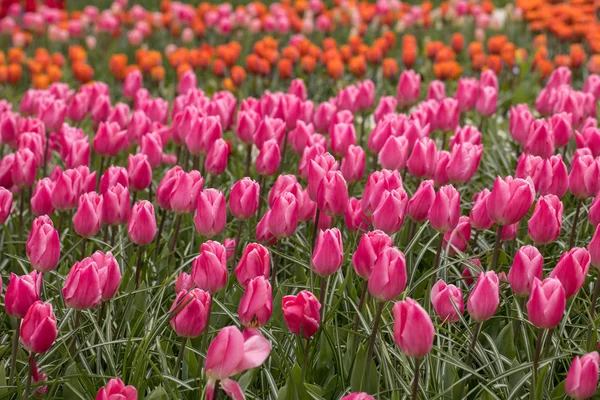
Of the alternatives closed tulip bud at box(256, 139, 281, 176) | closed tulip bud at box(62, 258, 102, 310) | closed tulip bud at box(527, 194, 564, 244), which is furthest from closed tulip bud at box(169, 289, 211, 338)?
closed tulip bud at box(256, 139, 281, 176)

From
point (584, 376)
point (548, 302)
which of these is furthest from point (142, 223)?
point (584, 376)

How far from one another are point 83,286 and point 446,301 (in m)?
1.05

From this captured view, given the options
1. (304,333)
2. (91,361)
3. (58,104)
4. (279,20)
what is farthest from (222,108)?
(279,20)

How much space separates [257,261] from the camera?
2.41m

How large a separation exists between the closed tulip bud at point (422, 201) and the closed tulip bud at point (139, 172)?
113 centimetres

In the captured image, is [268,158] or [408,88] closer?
[268,158]

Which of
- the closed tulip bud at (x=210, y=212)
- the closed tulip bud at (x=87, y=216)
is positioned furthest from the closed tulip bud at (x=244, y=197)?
the closed tulip bud at (x=87, y=216)

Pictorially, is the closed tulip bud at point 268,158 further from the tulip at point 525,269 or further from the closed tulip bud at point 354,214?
the tulip at point 525,269

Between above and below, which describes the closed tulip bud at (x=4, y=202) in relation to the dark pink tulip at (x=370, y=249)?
below

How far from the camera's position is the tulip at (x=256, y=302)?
86.9 inches

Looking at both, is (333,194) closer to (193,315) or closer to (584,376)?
(193,315)

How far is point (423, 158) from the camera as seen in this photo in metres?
3.30

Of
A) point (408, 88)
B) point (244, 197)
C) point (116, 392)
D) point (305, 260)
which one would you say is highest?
point (244, 197)

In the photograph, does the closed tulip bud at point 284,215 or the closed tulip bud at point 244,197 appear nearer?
the closed tulip bud at point 284,215
